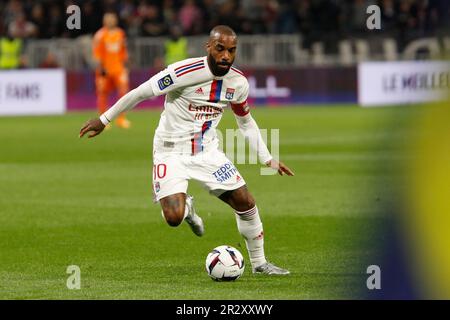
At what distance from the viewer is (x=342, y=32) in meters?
33.0

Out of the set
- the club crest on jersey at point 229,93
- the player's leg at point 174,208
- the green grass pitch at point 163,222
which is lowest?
the green grass pitch at point 163,222

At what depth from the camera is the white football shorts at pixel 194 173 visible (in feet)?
30.2

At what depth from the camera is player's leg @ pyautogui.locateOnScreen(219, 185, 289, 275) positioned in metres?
9.23

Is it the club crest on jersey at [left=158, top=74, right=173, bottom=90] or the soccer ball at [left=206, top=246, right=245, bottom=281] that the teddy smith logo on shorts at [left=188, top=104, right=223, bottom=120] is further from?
the soccer ball at [left=206, top=246, right=245, bottom=281]

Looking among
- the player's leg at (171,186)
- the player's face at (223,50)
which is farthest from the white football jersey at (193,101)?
the player's face at (223,50)

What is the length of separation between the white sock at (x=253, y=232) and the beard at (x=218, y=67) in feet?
3.57

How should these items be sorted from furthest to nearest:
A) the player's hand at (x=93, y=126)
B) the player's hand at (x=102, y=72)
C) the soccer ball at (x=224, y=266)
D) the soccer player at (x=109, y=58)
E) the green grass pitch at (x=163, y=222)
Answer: the player's hand at (x=102, y=72) < the soccer player at (x=109, y=58) < the player's hand at (x=93, y=126) < the soccer ball at (x=224, y=266) < the green grass pitch at (x=163, y=222)

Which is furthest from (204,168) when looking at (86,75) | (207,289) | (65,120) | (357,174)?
(86,75)

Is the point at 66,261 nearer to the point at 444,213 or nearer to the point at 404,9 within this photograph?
the point at 444,213

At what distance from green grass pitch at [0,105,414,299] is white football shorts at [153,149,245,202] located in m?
0.69

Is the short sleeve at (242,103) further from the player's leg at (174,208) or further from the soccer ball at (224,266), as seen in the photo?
the soccer ball at (224,266)

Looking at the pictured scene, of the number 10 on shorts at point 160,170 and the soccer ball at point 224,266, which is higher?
the number 10 on shorts at point 160,170

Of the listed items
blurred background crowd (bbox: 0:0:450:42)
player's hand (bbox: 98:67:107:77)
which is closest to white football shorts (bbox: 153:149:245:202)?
player's hand (bbox: 98:67:107:77)

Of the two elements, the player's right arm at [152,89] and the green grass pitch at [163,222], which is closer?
the green grass pitch at [163,222]
